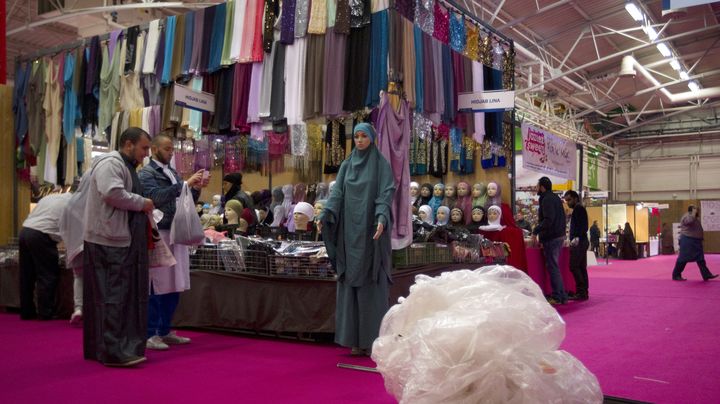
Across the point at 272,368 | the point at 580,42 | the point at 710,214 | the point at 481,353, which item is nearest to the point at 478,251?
the point at 272,368

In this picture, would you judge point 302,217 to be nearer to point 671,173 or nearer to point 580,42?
point 580,42

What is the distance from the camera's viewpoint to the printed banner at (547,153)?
7.51 meters

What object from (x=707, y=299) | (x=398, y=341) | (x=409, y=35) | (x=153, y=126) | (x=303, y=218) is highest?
(x=409, y=35)

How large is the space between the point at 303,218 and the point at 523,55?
10111mm

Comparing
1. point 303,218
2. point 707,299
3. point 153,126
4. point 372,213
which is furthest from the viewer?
point 707,299

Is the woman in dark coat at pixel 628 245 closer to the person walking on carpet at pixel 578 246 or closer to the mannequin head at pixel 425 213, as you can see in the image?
the person walking on carpet at pixel 578 246

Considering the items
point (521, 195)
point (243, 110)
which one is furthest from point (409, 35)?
point (521, 195)

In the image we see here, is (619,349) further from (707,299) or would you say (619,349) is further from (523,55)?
(523,55)

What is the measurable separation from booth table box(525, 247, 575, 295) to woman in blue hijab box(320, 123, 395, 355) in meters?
3.50

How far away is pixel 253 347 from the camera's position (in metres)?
4.14

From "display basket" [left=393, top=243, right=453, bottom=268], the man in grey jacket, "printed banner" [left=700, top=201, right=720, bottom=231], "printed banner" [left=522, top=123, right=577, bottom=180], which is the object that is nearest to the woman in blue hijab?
"display basket" [left=393, top=243, right=453, bottom=268]

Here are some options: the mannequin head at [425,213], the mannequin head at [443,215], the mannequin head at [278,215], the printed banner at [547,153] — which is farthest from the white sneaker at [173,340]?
the printed banner at [547,153]

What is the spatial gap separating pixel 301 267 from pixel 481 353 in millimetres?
2523

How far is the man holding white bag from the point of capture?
384 centimetres
